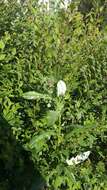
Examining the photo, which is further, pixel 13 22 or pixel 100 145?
pixel 13 22

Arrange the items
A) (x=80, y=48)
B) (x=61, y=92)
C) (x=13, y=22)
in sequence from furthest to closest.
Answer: (x=13, y=22)
(x=80, y=48)
(x=61, y=92)

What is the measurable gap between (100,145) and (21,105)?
75 cm

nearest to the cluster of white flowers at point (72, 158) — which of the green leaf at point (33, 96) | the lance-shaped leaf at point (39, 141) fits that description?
the green leaf at point (33, 96)

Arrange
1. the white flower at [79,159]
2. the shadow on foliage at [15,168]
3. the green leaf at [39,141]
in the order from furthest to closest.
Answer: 1. the white flower at [79,159]
2. the green leaf at [39,141]
3. the shadow on foliage at [15,168]

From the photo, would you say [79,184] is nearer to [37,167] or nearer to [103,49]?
[37,167]

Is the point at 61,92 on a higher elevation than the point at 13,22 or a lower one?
lower

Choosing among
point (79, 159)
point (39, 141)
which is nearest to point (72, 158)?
point (79, 159)

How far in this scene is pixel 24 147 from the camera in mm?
3504

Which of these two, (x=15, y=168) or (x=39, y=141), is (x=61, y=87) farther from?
(x=15, y=168)

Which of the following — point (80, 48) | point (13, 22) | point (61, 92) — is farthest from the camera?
point (13, 22)

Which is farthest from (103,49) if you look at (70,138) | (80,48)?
(70,138)

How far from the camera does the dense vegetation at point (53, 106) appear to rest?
3.47m

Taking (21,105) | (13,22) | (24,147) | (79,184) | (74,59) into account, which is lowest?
(79,184)

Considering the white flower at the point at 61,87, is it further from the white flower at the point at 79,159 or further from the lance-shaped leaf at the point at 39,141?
the white flower at the point at 79,159
